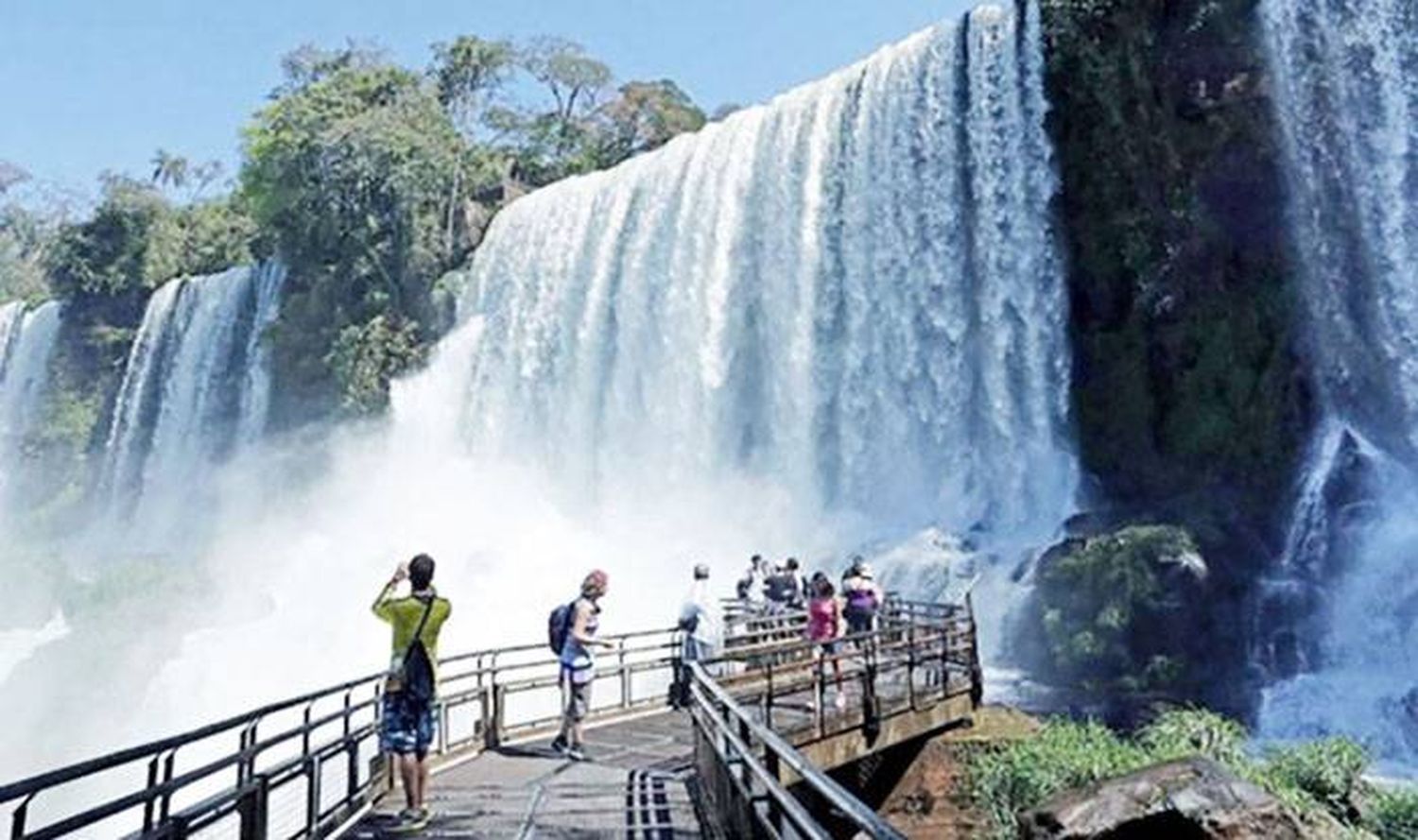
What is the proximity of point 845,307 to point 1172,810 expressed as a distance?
71.2ft

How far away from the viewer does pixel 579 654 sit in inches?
414

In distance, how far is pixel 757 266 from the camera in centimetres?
3031

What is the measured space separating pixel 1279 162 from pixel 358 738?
70.1 ft

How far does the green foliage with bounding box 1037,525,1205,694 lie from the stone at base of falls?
12.4m

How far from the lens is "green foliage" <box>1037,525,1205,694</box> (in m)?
19.5

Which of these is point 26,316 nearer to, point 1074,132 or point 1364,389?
point 1074,132

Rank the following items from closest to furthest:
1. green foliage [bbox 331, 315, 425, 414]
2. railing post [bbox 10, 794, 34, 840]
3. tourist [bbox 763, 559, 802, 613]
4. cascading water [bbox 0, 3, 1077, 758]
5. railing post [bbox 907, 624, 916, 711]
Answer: railing post [bbox 10, 794, 34, 840], railing post [bbox 907, 624, 916, 711], tourist [bbox 763, 559, 802, 613], cascading water [bbox 0, 3, 1077, 758], green foliage [bbox 331, 315, 425, 414]

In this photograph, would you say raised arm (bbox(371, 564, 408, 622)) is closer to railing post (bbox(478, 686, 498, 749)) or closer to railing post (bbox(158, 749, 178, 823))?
railing post (bbox(158, 749, 178, 823))

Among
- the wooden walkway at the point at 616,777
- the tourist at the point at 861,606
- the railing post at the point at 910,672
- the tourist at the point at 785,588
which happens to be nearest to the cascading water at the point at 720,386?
the tourist at the point at 785,588

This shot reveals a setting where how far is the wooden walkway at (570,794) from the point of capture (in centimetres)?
761

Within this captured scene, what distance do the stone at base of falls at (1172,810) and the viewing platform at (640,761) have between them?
151 cm

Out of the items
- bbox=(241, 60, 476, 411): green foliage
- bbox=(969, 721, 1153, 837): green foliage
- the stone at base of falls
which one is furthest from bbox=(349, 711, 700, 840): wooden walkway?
bbox=(241, 60, 476, 411): green foliage

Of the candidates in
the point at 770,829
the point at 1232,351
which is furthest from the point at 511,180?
the point at 770,829

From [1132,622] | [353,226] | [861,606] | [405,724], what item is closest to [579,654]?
[405,724]
